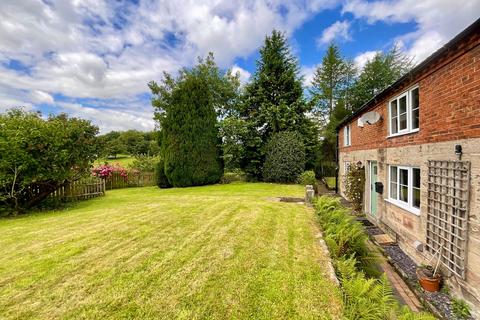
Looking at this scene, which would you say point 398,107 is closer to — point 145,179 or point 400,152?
point 400,152

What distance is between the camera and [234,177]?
19.9 m

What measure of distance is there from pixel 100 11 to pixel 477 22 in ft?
36.6

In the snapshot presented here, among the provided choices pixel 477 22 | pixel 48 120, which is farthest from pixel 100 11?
pixel 477 22

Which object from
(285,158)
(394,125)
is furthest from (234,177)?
(394,125)

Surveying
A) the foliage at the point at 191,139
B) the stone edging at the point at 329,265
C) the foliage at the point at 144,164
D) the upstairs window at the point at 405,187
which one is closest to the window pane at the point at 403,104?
the upstairs window at the point at 405,187

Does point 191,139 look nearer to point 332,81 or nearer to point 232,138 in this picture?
point 232,138

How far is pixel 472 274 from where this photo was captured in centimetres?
392

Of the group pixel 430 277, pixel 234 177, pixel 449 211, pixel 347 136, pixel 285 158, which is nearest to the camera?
pixel 449 211

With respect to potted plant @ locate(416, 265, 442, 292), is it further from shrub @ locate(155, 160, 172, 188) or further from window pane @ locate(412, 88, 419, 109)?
shrub @ locate(155, 160, 172, 188)

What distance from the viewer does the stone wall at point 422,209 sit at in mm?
3871

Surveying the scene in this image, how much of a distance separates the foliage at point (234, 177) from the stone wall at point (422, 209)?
35.8ft

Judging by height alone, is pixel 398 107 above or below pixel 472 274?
above

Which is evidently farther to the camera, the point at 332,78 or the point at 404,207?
the point at 332,78

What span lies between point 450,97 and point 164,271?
21.5 feet
